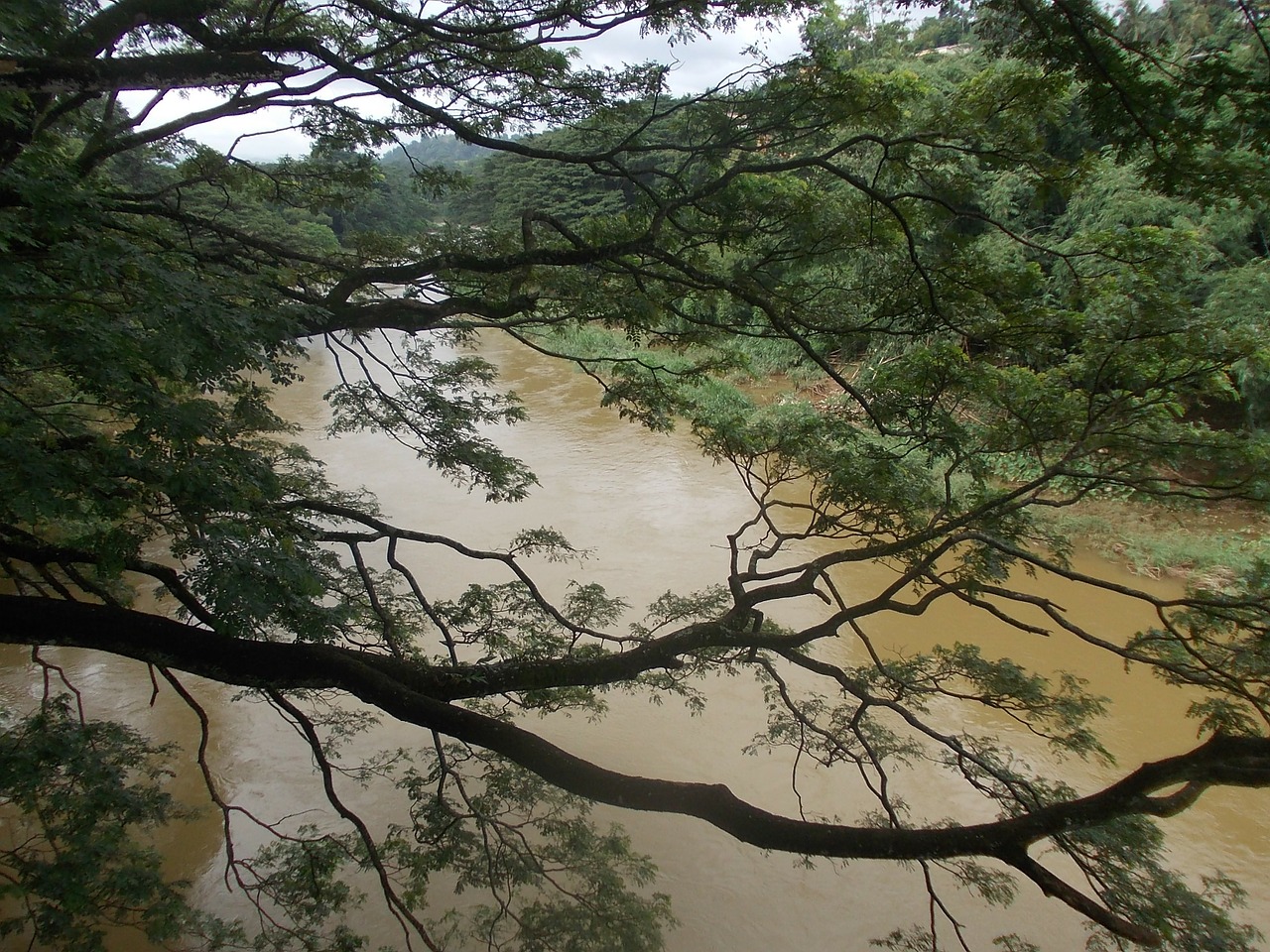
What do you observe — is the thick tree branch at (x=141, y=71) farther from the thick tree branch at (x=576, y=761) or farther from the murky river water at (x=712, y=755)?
the murky river water at (x=712, y=755)

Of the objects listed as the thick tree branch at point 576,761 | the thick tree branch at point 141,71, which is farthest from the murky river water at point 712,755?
the thick tree branch at point 141,71

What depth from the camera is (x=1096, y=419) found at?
231 centimetres

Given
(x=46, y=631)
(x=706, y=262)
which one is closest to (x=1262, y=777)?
(x=706, y=262)

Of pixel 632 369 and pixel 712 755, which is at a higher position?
pixel 632 369

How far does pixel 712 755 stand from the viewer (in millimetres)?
4555

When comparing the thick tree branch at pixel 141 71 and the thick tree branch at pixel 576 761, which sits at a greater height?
the thick tree branch at pixel 141 71

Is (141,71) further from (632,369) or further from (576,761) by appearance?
(576,761)

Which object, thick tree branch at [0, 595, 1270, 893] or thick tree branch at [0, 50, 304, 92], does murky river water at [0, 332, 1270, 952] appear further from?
thick tree branch at [0, 50, 304, 92]

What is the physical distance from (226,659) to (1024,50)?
2.61 metres

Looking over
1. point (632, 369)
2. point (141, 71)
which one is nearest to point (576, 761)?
point (632, 369)

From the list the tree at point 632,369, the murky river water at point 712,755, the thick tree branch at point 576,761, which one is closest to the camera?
the tree at point 632,369

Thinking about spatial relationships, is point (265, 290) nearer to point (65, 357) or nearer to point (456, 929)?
point (65, 357)

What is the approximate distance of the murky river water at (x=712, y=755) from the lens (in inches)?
147

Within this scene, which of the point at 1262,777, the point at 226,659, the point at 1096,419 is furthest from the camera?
the point at 1096,419
